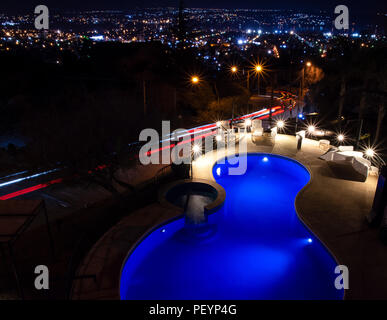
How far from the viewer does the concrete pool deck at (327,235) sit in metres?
7.16

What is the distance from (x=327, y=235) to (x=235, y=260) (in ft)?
9.66

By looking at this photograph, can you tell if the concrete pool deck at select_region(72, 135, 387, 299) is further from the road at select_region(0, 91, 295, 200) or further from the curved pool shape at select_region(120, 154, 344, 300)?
the road at select_region(0, 91, 295, 200)

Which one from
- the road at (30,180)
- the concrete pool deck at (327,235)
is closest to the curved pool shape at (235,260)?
the concrete pool deck at (327,235)

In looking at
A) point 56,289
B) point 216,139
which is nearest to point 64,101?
point 216,139

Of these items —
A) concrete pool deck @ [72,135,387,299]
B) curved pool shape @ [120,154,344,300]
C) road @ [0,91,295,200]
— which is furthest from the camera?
road @ [0,91,295,200]

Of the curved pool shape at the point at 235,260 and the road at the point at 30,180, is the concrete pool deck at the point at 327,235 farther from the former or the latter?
the road at the point at 30,180

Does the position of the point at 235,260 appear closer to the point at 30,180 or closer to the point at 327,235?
the point at 327,235

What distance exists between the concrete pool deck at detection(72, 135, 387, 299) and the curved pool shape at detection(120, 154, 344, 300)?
13.8 inches

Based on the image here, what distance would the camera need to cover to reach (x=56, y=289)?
23.8 feet

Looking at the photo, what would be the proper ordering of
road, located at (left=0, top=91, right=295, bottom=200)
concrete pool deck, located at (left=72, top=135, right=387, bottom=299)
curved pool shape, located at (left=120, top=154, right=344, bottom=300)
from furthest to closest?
road, located at (left=0, top=91, right=295, bottom=200) → curved pool shape, located at (left=120, top=154, right=344, bottom=300) → concrete pool deck, located at (left=72, top=135, right=387, bottom=299)

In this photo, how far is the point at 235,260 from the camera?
30.5 ft

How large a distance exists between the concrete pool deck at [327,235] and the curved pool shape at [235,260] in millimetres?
350

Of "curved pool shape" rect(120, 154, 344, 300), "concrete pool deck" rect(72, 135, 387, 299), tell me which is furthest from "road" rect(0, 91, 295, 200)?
"curved pool shape" rect(120, 154, 344, 300)

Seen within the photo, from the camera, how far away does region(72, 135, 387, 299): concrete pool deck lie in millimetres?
7164
